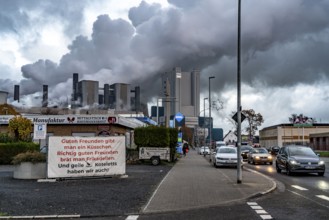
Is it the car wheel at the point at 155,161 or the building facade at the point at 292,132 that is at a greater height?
the building facade at the point at 292,132

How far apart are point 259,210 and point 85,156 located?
31.7 feet

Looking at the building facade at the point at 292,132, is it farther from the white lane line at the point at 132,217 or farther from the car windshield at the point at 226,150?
the white lane line at the point at 132,217

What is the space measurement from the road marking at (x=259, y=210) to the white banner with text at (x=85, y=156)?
852cm

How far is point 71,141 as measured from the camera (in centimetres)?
1803

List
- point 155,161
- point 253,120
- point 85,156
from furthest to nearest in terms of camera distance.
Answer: point 253,120 < point 155,161 < point 85,156

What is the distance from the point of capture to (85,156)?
1823 cm

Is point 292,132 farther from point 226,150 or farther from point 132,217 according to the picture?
point 132,217

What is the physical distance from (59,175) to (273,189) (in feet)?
27.7

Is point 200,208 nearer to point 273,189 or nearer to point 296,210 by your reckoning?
point 296,210

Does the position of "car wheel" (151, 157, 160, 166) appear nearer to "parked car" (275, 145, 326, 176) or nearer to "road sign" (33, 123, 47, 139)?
"parked car" (275, 145, 326, 176)

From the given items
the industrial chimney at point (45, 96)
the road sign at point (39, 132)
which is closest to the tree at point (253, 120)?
the industrial chimney at point (45, 96)

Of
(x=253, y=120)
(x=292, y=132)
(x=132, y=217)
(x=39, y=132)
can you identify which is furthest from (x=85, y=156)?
(x=292, y=132)

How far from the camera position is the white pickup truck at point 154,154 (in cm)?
3042

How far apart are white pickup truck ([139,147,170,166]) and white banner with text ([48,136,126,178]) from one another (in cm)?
1117
